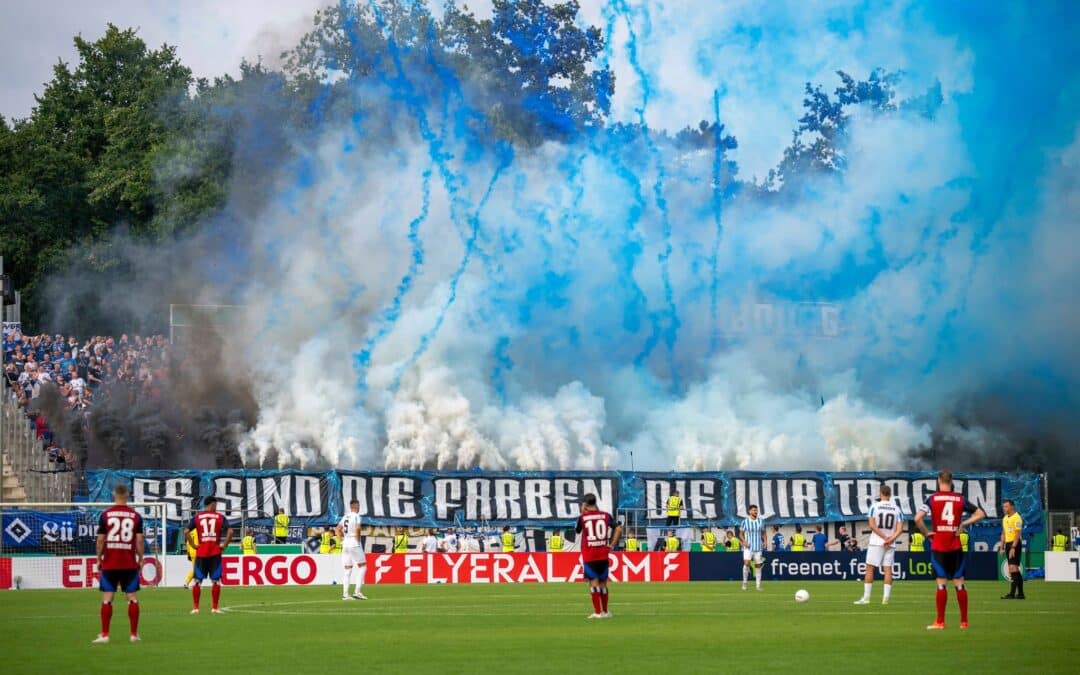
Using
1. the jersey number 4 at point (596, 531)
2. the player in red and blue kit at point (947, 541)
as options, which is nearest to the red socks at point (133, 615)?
the jersey number 4 at point (596, 531)

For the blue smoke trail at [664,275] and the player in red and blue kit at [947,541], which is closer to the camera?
the player in red and blue kit at [947,541]

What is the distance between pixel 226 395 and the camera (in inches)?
2682

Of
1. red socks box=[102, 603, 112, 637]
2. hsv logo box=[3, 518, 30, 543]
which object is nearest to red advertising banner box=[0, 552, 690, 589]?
hsv logo box=[3, 518, 30, 543]

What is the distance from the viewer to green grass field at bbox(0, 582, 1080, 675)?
19.2 m

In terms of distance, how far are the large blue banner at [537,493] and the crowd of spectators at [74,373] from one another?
22.5 feet

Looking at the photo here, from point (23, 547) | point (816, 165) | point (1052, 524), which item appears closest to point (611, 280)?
point (816, 165)

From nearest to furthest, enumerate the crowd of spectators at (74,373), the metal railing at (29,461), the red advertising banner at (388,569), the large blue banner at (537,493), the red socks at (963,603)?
the red socks at (963,603)
the red advertising banner at (388,569)
the metal railing at (29,461)
the large blue banner at (537,493)
the crowd of spectators at (74,373)

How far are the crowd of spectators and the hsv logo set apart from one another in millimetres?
9423

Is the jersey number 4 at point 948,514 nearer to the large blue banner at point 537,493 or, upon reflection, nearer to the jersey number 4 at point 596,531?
the jersey number 4 at point 596,531

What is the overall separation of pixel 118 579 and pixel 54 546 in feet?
82.8

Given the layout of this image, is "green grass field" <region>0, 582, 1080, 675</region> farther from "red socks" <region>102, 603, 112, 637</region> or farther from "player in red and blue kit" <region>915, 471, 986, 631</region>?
"player in red and blue kit" <region>915, 471, 986, 631</region>

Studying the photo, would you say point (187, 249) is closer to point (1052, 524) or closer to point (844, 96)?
point (844, 96)

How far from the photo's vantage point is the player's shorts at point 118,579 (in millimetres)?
23203

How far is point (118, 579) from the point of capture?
23344mm
